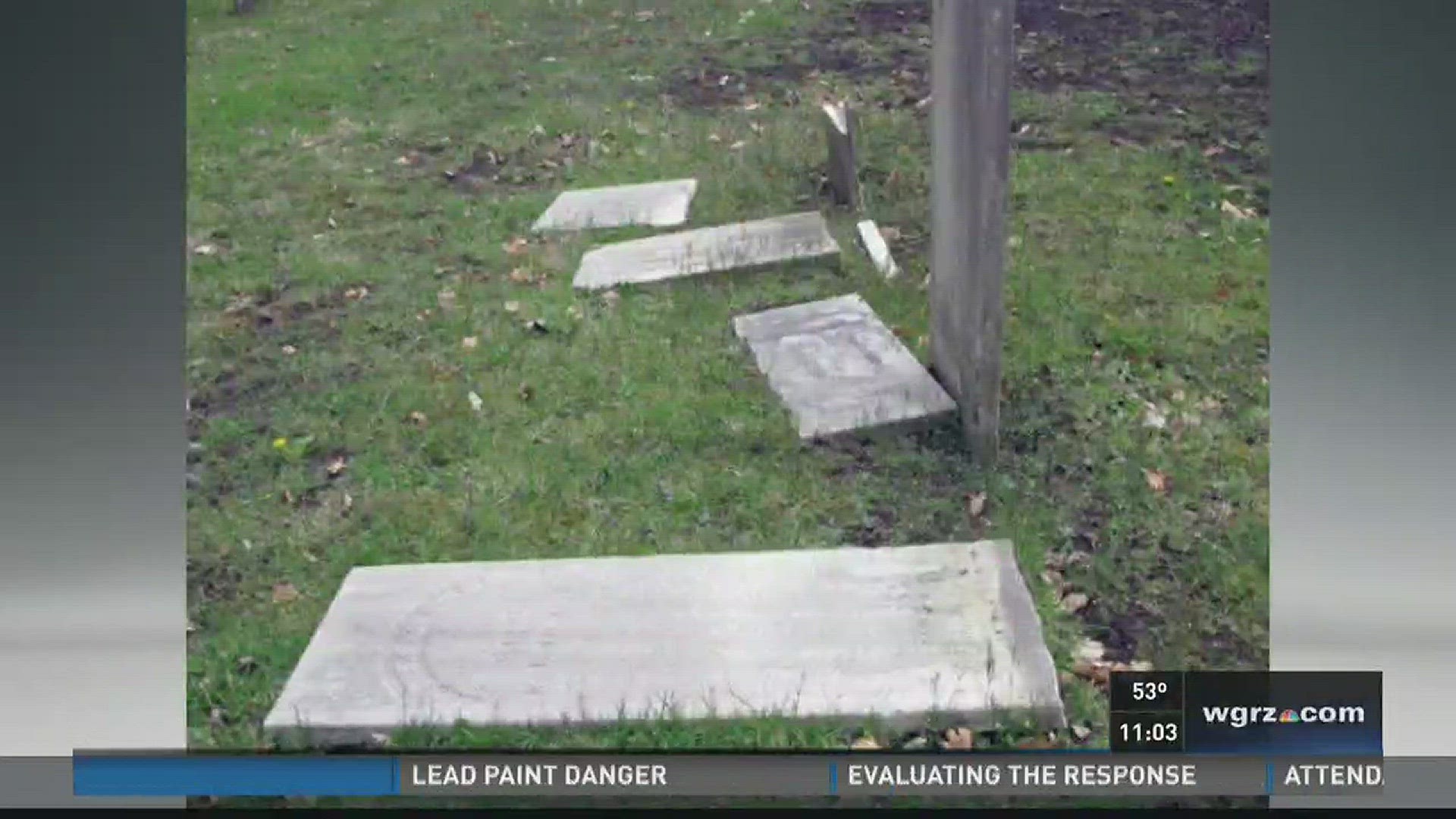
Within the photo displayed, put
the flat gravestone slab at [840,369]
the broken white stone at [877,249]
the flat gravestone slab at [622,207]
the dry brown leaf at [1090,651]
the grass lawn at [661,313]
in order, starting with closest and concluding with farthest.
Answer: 1. the dry brown leaf at [1090,651]
2. the grass lawn at [661,313]
3. the flat gravestone slab at [840,369]
4. the flat gravestone slab at [622,207]
5. the broken white stone at [877,249]

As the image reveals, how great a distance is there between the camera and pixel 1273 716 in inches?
136

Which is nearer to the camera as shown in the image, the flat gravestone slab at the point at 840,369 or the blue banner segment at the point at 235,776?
the blue banner segment at the point at 235,776

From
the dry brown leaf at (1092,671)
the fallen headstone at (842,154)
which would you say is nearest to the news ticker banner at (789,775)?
the dry brown leaf at (1092,671)

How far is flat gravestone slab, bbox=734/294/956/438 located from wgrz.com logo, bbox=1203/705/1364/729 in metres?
0.83

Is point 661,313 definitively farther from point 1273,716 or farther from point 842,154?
point 1273,716

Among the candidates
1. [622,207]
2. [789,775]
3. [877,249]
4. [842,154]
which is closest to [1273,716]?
[789,775]

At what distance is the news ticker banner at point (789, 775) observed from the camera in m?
3.40

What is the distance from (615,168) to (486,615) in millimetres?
1037

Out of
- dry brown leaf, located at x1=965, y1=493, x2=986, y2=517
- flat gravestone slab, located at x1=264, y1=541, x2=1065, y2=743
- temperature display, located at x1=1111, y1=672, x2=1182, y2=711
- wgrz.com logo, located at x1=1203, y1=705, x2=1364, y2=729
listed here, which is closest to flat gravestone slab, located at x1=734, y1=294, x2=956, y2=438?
dry brown leaf, located at x1=965, y1=493, x2=986, y2=517

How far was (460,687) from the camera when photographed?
3.48 m

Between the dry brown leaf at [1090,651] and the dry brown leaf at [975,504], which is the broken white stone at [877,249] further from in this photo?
the dry brown leaf at [1090,651]

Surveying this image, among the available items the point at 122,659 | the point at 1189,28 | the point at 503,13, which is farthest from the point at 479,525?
the point at 1189,28

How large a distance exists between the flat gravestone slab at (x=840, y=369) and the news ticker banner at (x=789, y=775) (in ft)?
2.47

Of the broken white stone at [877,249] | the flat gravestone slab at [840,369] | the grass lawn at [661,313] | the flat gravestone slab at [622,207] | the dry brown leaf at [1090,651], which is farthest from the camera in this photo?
the broken white stone at [877,249]
